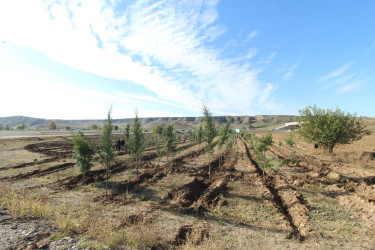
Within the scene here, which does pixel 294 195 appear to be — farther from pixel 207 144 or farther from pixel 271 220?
pixel 207 144

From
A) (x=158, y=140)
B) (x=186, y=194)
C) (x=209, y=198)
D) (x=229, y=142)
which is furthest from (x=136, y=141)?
(x=158, y=140)

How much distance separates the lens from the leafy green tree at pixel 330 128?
76.3 ft

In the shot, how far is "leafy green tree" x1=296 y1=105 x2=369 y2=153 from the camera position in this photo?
23.2 metres

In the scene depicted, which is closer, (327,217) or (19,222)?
(19,222)

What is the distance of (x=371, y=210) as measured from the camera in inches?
373

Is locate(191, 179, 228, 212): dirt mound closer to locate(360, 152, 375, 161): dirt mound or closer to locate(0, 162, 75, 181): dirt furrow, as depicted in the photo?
locate(0, 162, 75, 181): dirt furrow

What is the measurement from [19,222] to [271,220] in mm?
11910

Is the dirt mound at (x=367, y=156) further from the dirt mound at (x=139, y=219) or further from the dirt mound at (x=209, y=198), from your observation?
the dirt mound at (x=139, y=219)

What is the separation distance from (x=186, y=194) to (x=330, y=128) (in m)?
22.3

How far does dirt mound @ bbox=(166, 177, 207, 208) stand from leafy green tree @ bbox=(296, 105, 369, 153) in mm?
19603

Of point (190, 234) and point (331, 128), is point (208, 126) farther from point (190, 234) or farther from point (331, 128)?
point (331, 128)

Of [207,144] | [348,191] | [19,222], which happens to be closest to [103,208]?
[19,222]

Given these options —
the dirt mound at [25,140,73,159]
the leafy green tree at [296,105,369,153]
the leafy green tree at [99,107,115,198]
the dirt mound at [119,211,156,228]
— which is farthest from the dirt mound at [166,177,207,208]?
the dirt mound at [25,140,73,159]

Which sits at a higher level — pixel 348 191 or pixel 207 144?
pixel 207 144
